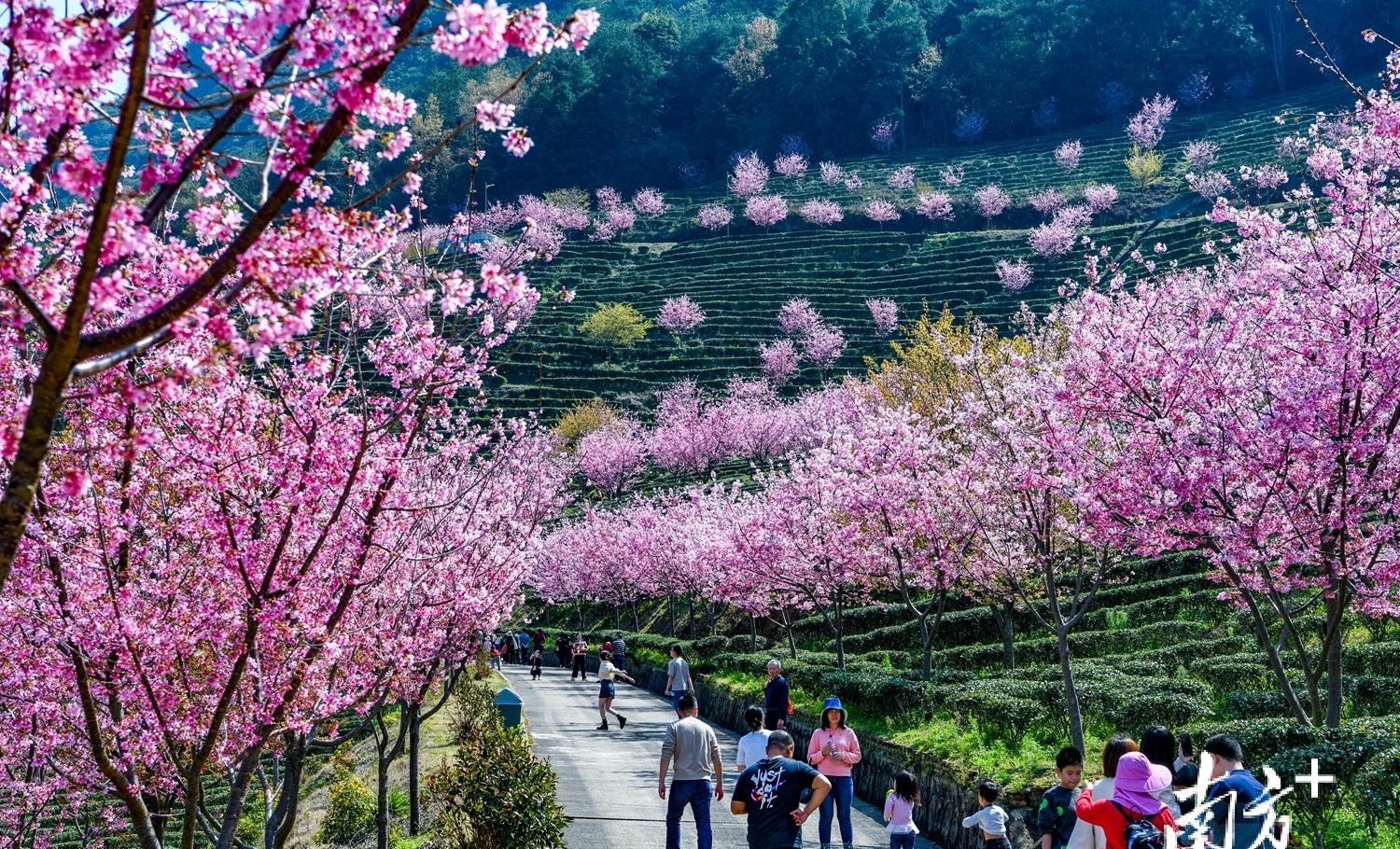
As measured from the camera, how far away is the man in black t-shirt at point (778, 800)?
311 inches

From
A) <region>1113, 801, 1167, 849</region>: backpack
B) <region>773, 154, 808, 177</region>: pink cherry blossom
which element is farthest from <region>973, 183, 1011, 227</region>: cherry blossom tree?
<region>1113, 801, 1167, 849</region>: backpack

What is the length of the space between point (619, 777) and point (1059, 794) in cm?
1074

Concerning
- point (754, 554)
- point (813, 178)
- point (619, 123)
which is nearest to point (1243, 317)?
point (754, 554)

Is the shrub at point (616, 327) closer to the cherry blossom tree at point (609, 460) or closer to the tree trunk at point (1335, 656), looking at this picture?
the cherry blossom tree at point (609, 460)

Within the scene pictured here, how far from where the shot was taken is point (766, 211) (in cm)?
10788

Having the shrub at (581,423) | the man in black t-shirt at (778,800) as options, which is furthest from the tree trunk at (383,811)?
the shrub at (581,423)

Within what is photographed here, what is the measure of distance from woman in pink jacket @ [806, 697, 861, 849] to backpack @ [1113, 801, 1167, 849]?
4834mm

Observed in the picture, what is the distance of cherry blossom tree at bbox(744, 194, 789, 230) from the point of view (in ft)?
352

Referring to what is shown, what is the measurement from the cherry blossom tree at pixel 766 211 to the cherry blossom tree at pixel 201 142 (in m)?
105

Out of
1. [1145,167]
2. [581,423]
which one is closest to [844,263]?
[1145,167]

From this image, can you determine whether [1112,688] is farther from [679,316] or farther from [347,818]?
[679,316]

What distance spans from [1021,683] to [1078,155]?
319ft

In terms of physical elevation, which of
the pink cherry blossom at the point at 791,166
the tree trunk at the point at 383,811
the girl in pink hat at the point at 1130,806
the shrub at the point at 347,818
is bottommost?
the shrub at the point at 347,818

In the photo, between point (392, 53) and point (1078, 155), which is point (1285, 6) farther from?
point (392, 53)
